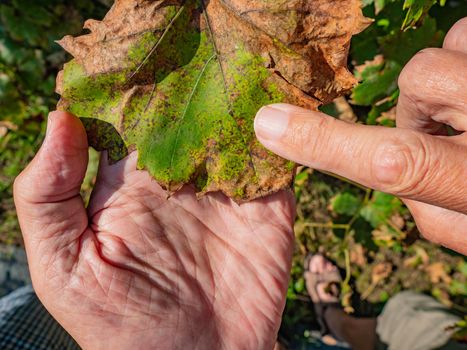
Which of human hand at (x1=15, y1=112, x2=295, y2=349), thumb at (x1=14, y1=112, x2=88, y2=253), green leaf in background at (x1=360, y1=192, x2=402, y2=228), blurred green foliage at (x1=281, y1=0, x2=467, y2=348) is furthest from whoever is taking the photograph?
green leaf in background at (x1=360, y1=192, x2=402, y2=228)

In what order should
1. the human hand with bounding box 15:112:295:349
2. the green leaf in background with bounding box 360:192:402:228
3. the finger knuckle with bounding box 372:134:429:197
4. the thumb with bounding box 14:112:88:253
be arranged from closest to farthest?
the finger knuckle with bounding box 372:134:429:197 → the thumb with bounding box 14:112:88:253 → the human hand with bounding box 15:112:295:349 → the green leaf in background with bounding box 360:192:402:228

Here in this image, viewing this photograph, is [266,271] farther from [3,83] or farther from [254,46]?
[3,83]

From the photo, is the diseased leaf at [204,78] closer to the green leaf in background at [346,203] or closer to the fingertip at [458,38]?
the fingertip at [458,38]

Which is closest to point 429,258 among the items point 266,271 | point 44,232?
point 266,271

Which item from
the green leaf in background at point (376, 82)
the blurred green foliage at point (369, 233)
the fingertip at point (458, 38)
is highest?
the fingertip at point (458, 38)

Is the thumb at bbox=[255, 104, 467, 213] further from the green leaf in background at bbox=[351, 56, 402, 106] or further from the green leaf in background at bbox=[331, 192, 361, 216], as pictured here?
the green leaf in background at bbox=[331, 192, 361, 216]

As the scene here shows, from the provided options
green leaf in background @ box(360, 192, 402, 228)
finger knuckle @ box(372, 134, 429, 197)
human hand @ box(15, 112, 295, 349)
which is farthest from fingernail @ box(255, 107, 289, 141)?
green leaf in background @ box(360, 192, 402, 228)

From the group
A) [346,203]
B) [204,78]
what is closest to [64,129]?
[204,78]

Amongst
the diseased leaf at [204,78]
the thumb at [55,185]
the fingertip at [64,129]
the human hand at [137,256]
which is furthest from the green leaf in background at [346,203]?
the fingertip at [64,129]
